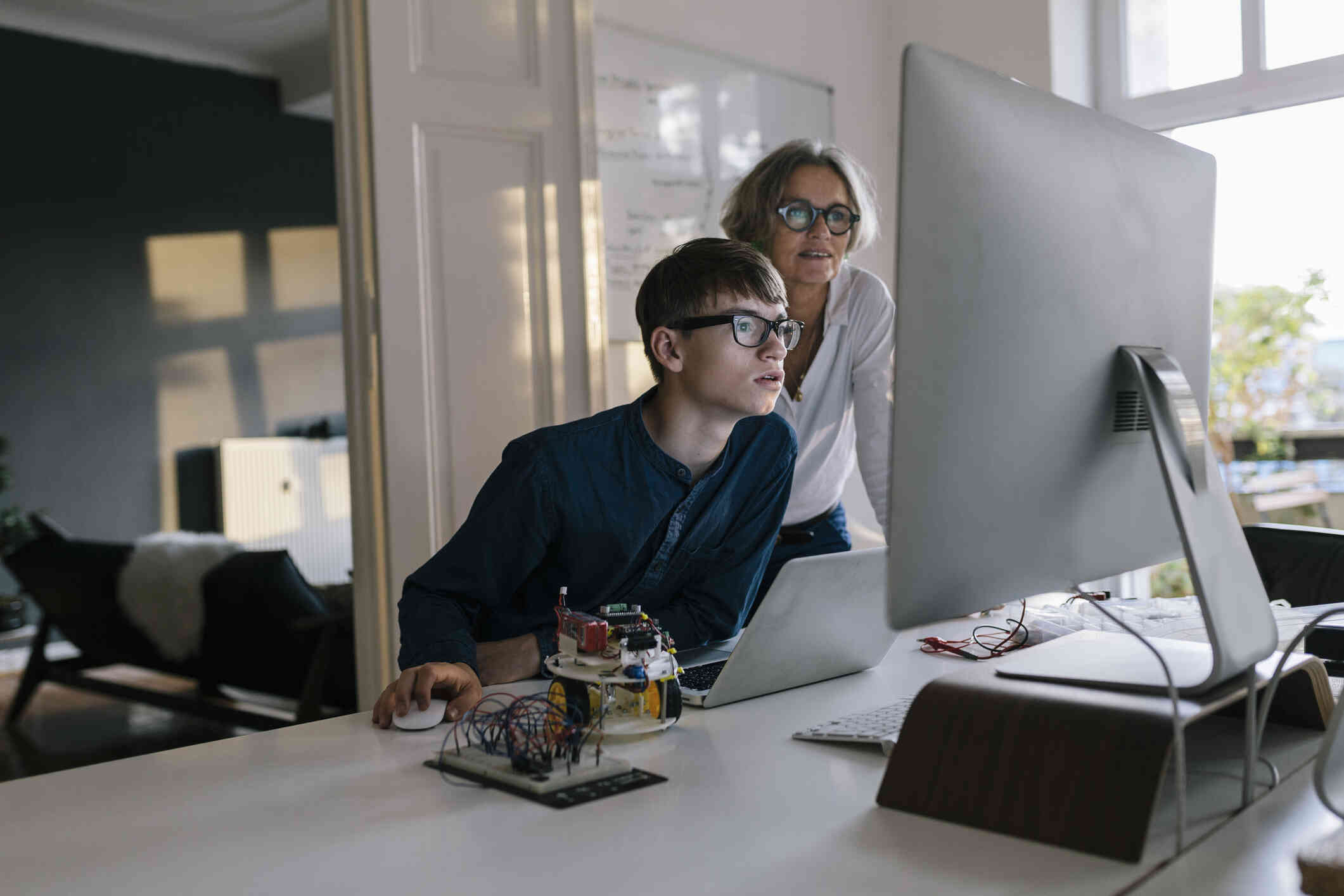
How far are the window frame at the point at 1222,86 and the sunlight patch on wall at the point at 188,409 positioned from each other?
15.7ft

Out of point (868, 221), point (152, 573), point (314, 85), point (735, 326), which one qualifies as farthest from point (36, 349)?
point (735, 326)

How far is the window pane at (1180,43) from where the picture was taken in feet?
11.2

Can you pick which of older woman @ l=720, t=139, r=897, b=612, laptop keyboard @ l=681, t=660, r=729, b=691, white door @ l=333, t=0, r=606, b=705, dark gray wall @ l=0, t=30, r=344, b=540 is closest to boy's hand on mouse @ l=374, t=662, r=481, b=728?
laptop keyboard @ l=681, t=660, r=729, b=691

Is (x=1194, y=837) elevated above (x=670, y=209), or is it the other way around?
(x=670, y=209)

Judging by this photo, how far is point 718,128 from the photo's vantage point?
10.9ft

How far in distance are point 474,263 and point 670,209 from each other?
2.62 ft

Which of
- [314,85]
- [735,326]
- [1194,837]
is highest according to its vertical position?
[314,85]

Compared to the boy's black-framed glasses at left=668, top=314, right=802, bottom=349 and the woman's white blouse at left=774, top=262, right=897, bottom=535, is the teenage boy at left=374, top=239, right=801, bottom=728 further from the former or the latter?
the woman's white blouse at left=774, top=262, right=897, bottom=535

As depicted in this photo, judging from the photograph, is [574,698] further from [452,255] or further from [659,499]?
[452,255]

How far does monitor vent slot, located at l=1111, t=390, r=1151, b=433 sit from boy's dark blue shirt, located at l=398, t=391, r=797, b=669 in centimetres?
65

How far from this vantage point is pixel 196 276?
610 centimetres

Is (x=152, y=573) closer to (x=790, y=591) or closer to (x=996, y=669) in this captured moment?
(x=790, y=591)

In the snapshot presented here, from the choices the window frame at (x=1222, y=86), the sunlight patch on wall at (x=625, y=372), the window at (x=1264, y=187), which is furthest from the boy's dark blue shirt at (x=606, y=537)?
the window at (x=1264, y=187)

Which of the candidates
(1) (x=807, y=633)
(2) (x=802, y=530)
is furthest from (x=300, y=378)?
(1) (x=807, y=633)
